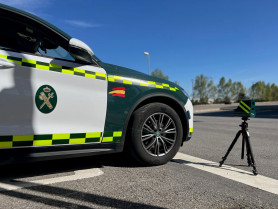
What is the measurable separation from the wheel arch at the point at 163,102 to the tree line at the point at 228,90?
5893 centimetres

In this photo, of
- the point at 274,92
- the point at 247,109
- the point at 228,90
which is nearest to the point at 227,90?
the point at 228,90

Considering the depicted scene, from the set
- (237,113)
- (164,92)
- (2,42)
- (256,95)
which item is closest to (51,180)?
(2,42)

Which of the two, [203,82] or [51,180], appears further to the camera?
[203,82]

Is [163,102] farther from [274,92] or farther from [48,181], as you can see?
[274,92]

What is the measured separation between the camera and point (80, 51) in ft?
7.39

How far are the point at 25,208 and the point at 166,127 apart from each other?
5.77ft

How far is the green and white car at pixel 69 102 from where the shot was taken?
1.96 m

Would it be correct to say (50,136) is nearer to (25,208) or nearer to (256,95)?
(25,208)

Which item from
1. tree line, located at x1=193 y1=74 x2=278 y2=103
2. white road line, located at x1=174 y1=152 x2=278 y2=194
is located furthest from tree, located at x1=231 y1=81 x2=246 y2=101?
white road line, located at x1=174 y1=152 x2=278 y2=194

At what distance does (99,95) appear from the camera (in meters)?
2.36

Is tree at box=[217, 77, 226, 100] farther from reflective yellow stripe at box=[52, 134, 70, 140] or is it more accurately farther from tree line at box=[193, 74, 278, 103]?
reflective yellow stripe at box=[52, 134, 70, 140]

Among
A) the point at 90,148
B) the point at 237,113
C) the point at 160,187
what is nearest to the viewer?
the point at 160,187

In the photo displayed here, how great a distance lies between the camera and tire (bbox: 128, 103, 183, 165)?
258cm

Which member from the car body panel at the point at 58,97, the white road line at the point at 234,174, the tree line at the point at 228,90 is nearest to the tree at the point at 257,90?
the tree line at the point at 228,90
